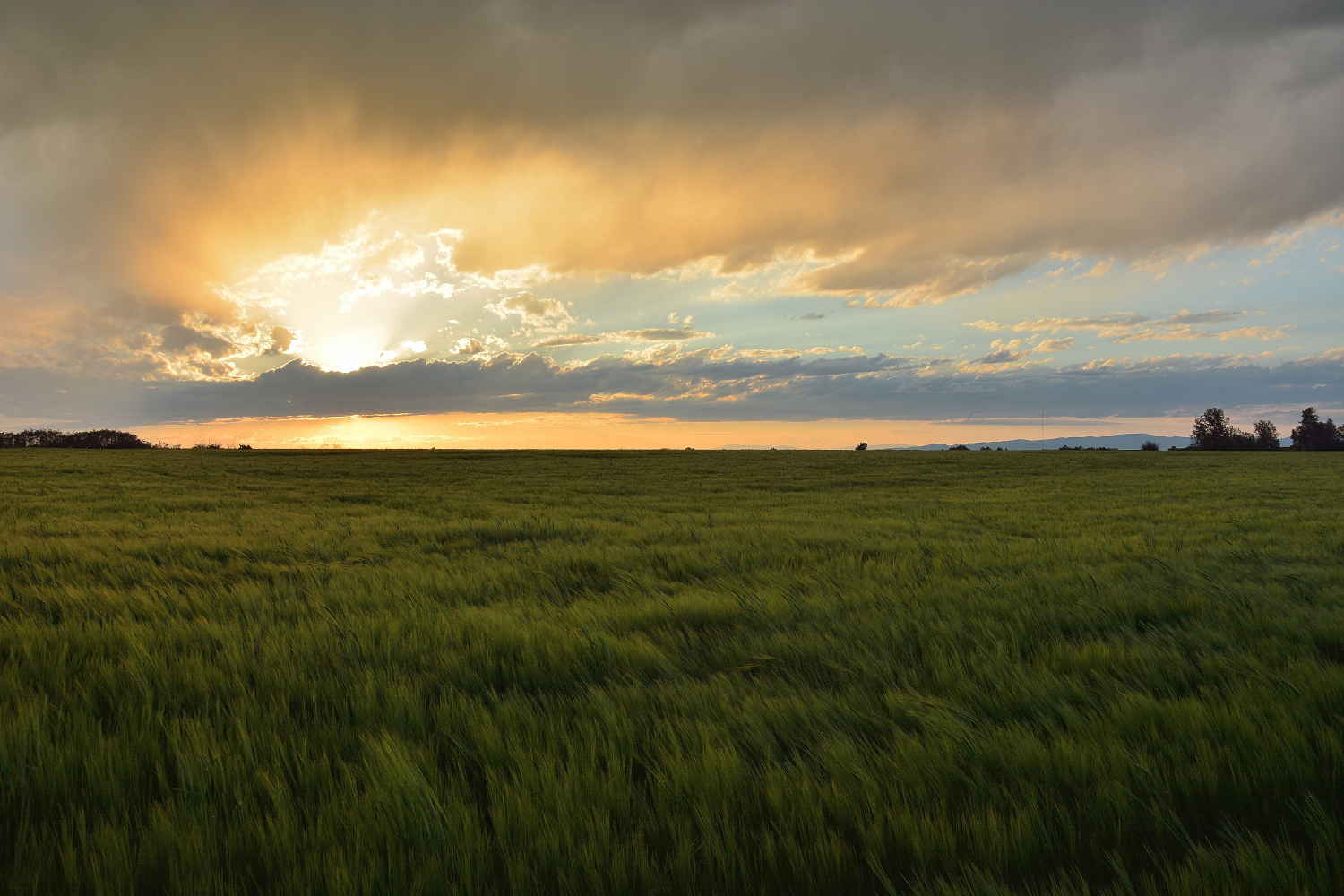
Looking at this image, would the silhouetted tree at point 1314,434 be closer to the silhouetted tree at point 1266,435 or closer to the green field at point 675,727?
the silhouetted tree at point 1266,435

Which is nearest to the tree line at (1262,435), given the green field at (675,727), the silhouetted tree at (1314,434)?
the silhouetted tree at (1314,434)

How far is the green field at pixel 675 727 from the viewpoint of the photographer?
1.47 meters

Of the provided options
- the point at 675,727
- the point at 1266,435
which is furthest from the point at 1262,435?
the point at 675,727

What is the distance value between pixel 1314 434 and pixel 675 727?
150421mm

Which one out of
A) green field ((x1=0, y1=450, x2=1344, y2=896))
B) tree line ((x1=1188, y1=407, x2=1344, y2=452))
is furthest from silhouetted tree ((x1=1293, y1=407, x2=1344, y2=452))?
green field ((x1=0, y1=450, x2=1344, y2=896))

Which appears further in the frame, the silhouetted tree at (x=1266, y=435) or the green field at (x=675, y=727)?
the silhouetted tree at (x=1266, y=435)

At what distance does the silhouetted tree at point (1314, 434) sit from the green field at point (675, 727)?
405 feet

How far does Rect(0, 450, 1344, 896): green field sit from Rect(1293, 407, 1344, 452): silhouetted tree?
12359 cm

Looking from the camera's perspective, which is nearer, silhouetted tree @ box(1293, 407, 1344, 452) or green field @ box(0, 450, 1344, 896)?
green field @ box(0, 450, 1344, 896)

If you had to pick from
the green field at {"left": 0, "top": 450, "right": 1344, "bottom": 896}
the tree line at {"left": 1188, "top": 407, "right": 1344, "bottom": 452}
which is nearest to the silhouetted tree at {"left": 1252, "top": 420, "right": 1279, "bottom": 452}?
the tree line at {"left": 1188, "top": 407, "right": 1344, "bottom": 452}

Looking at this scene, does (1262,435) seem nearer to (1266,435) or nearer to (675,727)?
(1266,435)

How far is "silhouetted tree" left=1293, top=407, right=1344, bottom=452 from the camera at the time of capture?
286ft

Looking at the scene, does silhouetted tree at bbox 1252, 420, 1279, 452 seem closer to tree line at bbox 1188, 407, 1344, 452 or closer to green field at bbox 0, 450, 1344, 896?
tree line at bbox 1188, 407, 1344, 452

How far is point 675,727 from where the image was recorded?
229 centimetres
